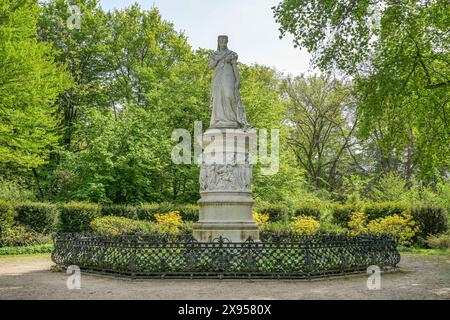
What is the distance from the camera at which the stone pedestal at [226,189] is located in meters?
13.2

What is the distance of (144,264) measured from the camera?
38.0 feet

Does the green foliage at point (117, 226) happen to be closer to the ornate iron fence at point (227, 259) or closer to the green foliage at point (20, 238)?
the green foliage at point (20, 238)

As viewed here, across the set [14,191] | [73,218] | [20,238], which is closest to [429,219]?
[73,218]

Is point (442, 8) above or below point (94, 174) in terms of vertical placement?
above

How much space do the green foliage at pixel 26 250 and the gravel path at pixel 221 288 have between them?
23.5ft

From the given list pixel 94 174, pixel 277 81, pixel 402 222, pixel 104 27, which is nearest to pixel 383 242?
pixel 402 222

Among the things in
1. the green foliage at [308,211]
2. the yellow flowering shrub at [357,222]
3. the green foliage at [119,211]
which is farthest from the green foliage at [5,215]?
the yellow flowering shrub at [357,222]

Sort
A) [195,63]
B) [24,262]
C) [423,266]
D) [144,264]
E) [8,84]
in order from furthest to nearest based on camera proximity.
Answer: [195,63]
[8,84]
[24,262]
[423,266]
[144,264]

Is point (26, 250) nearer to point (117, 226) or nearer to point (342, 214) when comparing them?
point (117, 226)

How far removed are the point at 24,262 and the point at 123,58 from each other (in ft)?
79.2

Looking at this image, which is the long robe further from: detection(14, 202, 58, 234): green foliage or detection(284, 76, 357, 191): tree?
detection(284, 76, 357, 191): tree

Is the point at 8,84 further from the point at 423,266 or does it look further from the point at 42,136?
the point at 423,266

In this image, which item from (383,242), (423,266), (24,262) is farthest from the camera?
(24,262)

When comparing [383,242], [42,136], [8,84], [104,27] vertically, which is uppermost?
[104,27]
